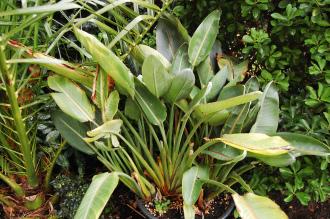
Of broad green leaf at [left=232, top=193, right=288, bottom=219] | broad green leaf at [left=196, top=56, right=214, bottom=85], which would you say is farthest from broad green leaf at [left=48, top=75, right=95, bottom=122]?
broad green leaf at [left=232, top=193, right=288, bottom=219]

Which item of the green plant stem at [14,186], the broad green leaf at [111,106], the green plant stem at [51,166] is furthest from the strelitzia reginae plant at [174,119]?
the green plant stem at [14,186]

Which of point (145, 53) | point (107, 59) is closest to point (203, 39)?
point (145, 53)

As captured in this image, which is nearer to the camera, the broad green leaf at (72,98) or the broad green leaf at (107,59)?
the broad green leaf at (107,59)

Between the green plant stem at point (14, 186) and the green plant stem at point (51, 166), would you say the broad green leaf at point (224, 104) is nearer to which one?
the green plant stem at point (51, 166)

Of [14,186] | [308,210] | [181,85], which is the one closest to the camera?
[181,85]

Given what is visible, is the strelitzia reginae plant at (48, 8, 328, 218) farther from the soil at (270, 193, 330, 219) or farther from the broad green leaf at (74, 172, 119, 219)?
the soil at (270, 193, 330, 219)

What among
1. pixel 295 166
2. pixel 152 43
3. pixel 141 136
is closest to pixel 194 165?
pixel 141 136

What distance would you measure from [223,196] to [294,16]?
0.77 metres

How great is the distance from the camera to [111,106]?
1590mm

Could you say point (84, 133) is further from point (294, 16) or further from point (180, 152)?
point (294, 16)

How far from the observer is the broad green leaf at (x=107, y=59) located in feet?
4.75

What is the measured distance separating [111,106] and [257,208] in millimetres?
603

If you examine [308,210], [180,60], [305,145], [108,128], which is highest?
[180,60]

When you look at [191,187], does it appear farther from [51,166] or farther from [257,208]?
[51,166]
